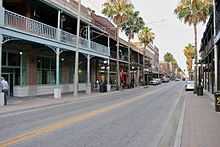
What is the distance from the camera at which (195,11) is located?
4525cm

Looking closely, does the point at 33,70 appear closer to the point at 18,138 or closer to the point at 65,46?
the point at 65,46

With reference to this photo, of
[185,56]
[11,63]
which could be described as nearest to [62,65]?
[11,63]

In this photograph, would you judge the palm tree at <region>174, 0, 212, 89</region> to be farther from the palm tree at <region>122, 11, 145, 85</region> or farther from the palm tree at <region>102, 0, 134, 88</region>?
the palm tree at <region>122, 11, 145, 85</region>

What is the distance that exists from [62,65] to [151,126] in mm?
30470

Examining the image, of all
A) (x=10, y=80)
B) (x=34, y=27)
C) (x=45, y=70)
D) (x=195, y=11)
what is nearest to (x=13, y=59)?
(x=10, y=80)

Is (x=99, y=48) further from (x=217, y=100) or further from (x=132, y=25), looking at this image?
(x=217, y=100)

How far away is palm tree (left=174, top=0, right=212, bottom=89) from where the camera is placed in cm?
4459

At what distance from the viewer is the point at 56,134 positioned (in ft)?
37.2

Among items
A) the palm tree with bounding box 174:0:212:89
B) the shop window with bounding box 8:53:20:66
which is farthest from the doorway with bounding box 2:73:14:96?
the palm tree with bounding box 174:0:212:89

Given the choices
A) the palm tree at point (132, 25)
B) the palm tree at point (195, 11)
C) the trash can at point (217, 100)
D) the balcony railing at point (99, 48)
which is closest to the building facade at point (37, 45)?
the balcony railing at point (99, 48)

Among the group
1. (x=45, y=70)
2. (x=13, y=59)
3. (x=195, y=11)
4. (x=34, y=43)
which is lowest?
(x=45, y=70)

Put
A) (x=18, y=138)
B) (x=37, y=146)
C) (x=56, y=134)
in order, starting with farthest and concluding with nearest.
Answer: (x=56, y=134), (x=18, y=138), (x=37, y=146)

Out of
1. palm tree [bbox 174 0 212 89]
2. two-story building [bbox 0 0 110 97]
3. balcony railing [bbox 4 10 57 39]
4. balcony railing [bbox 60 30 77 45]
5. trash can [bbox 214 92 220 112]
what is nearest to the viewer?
trash can [bbox 214 92 220 112]

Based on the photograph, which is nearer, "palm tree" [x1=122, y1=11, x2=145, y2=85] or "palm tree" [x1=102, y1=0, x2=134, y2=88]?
"palm tree" [x1=102, y1=0, x2=134, y2=88]
